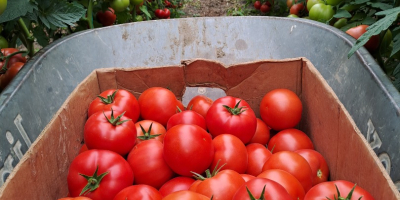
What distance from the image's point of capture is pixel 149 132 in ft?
3.76

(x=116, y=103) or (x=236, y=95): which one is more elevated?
(x=116, y=103)

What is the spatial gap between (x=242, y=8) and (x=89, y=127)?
180 inches

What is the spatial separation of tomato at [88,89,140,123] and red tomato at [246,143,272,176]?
405 mm

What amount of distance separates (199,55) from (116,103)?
29.6 inches

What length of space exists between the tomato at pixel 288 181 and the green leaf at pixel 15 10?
3.15 ft

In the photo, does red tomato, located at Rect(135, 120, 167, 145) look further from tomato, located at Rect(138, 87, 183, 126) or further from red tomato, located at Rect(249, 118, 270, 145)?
red tomato, located at Rect(249, 118, 270, 145)

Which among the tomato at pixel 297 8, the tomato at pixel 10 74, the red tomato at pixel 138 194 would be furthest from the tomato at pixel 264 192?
the tomato at pixel 297 8

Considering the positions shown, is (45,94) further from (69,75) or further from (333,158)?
(333,158)

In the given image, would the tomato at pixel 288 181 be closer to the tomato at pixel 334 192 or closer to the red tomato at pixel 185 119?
the tomato at pixel 334 192

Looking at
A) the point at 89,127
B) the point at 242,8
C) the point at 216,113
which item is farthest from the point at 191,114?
the point at 242,8

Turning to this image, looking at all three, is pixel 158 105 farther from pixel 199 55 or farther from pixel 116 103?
pixel 199 55

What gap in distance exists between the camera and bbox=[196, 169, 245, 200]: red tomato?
2.79 ft

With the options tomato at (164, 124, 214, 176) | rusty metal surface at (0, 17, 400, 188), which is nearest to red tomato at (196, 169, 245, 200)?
tomato at (164, 124, 214, 176)

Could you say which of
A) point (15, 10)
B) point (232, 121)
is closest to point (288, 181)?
point (232, 121)
